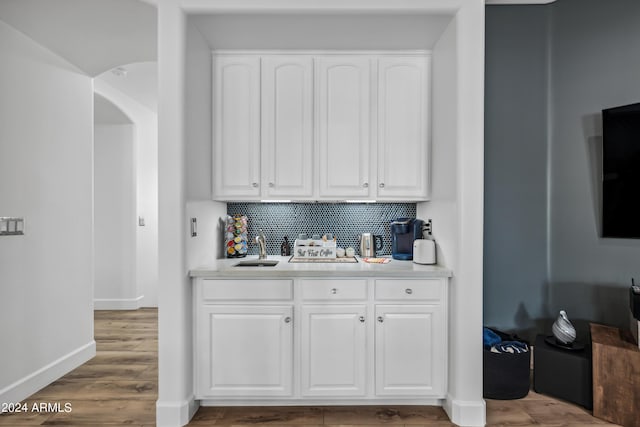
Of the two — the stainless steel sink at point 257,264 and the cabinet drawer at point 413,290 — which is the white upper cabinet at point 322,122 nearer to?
the stainless steel sink at point 257,264

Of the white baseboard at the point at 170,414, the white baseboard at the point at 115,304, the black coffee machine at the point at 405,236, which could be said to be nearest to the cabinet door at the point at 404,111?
the black coffee machine at the point at 405,236

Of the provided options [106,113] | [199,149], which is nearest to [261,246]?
[199,149]

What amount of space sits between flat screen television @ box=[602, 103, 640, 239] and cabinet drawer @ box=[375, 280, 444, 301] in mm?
1385

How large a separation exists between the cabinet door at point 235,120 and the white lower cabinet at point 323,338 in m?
0.80

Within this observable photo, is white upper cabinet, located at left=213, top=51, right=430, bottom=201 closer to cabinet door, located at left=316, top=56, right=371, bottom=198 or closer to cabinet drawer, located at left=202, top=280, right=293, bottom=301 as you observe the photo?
cabinet door, located at left=316, top=56, right=371, bottom=198

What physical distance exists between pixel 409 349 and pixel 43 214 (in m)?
2.74

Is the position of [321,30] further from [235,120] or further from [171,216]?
[171,216]

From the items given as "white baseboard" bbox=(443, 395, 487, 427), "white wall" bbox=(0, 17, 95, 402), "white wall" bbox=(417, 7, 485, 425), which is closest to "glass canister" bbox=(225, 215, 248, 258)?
"white wall" bbox=(0, 17, 95, 402)

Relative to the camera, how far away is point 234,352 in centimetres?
229

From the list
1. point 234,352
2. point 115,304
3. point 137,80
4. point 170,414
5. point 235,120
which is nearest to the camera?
point 170,414

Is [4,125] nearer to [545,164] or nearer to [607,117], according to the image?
[545,164]

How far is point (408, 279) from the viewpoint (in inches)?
90.6

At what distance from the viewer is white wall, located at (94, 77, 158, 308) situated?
4.95 metres

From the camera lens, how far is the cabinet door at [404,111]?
8.67 ft
